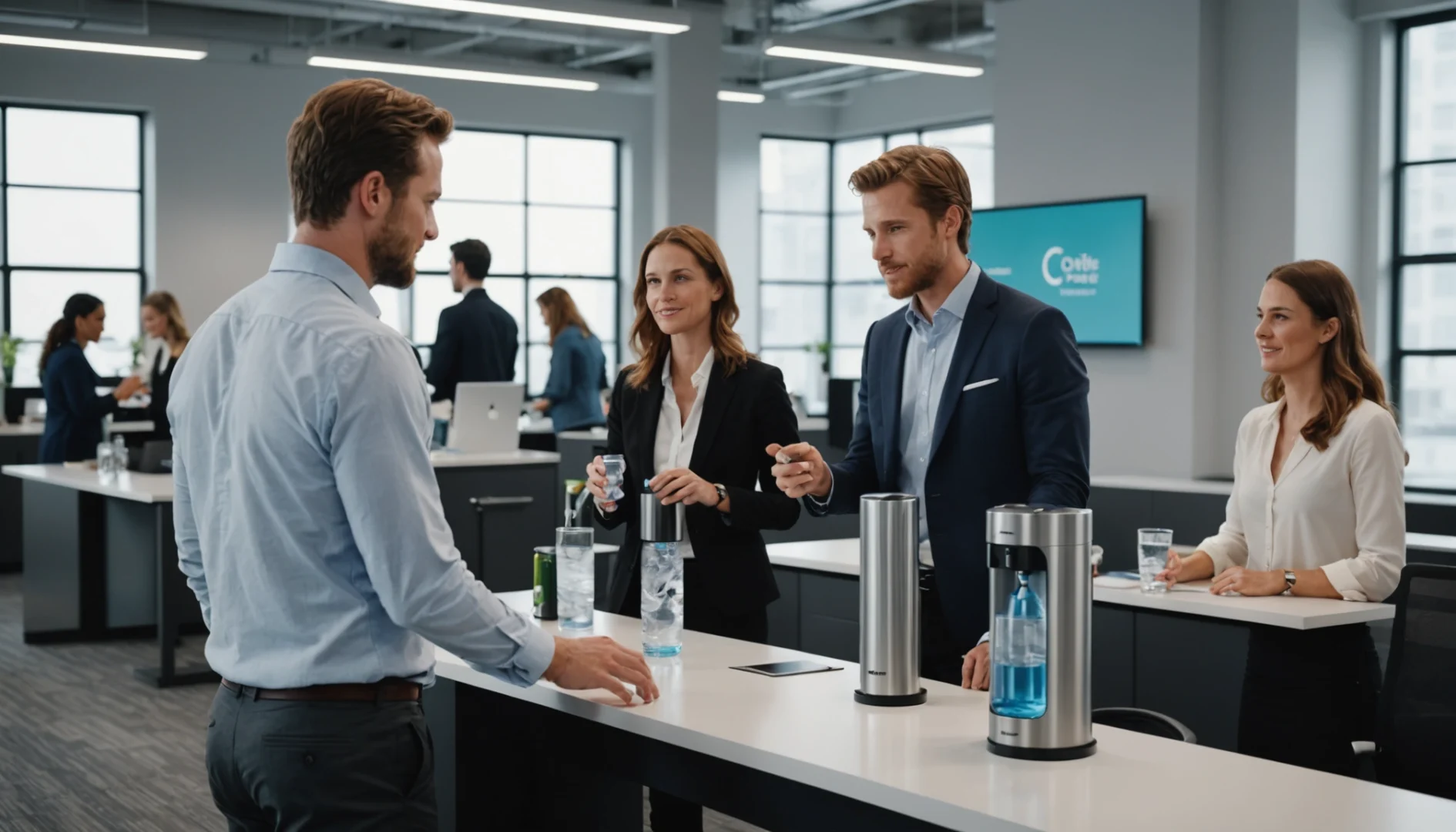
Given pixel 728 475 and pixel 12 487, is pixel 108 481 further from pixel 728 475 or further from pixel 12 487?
pixel 728 475

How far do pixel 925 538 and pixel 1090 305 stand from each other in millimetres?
6231

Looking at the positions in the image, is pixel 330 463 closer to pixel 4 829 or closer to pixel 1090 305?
pixel 4 829

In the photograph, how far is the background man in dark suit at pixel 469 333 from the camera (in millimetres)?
7336

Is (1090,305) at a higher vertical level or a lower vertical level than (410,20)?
lower

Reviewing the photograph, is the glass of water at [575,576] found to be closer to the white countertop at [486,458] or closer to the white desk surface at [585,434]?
the white countertop at [486,458]

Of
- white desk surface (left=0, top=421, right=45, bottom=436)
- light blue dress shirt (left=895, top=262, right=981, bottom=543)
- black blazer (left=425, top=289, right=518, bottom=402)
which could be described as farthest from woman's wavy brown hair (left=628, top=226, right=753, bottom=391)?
white desk surface (left=0, top=421, right=45, bottom=436)

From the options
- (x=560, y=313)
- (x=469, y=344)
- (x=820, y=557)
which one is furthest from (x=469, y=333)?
(x=820, y=557)

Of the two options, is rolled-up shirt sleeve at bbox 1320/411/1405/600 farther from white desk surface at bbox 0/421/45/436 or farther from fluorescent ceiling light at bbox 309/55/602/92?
white desk surface at bbox 0/421/45/436

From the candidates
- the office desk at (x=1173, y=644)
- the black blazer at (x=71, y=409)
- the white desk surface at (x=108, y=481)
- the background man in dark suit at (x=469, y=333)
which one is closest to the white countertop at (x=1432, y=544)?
the office desk at (x=1173, y=644)

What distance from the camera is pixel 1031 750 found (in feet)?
5.92

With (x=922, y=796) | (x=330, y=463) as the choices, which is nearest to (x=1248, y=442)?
(x=922, y=796)

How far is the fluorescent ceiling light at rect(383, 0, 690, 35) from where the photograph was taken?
7.88m

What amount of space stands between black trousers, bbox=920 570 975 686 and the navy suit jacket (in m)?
0.05

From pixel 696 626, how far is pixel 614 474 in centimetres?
38
